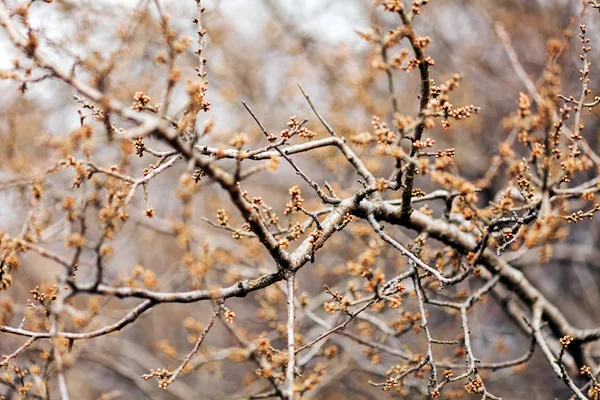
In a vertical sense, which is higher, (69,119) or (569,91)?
(569,91)

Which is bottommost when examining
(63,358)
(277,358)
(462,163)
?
(63,358)

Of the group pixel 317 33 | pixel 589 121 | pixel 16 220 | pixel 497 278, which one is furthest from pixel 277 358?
pixel 589 121

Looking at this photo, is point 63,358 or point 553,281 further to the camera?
point 553,281

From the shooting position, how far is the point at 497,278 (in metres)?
3.35

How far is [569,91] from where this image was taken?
6918mm

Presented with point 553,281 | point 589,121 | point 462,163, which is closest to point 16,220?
point 462,163

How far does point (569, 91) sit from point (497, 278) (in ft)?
16.4

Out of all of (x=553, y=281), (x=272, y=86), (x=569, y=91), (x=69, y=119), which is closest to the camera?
(x=569, y=91)

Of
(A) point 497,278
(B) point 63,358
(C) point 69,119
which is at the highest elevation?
(C) point 69,119

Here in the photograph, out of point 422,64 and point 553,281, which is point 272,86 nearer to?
point 422,64

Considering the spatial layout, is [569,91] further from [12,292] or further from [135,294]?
[12,292]

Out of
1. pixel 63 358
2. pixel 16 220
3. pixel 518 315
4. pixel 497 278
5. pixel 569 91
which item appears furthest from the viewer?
pixel 569 91

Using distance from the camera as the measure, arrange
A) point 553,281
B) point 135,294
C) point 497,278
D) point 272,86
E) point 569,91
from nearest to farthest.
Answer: point 135,294 < point 497,278 < point 569,91 < point 272,86 < point 553,281

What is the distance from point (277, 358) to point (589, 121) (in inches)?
317
